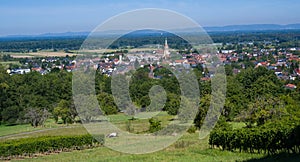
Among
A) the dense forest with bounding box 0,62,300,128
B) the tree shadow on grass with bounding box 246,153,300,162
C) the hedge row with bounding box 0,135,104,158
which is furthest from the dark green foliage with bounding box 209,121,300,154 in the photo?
the dense forest with bounding box 0,62,300,128

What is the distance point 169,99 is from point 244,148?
18.7 metres

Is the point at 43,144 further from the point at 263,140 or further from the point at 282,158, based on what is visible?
the point at 282,158

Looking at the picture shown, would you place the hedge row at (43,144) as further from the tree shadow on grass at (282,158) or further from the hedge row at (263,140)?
the tree shadow on grass at (282,158)

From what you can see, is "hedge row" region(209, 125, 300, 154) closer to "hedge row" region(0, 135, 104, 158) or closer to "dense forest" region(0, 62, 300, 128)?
"hedge row" region(0, 135, 104, 158)

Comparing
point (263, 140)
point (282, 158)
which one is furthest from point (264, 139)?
point (282, 158)

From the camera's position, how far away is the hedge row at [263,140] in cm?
1426

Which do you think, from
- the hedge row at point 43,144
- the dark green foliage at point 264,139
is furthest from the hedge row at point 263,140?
the hedge row at point 43,144

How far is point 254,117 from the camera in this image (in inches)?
1040

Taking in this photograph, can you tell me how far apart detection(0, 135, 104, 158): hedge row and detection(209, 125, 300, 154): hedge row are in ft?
21.1

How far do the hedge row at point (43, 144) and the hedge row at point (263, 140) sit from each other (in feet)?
21.1

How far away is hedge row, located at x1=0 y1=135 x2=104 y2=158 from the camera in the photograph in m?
18.7

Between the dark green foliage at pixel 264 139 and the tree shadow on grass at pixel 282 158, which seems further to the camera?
the dark green foliage at pixel 264 139

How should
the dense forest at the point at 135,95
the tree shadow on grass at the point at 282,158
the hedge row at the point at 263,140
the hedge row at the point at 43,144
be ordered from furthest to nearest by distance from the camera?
the dense forest at the point at 135,95
the hedge row at the point at 43,144
the hedge row at the point at 263,140
the tree shadow on grass at the point at 282,158

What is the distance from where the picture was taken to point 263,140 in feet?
49.7
